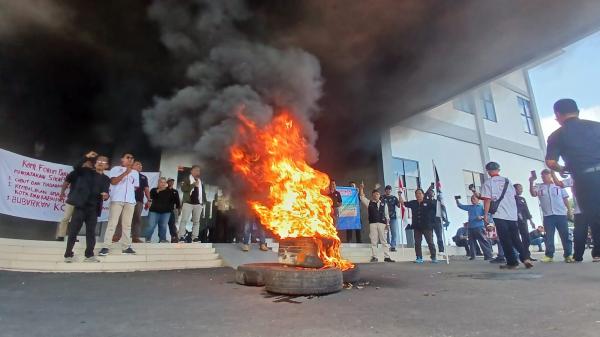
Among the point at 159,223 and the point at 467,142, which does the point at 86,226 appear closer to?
the point at 159,223

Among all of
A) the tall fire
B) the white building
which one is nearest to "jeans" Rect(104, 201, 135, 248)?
the tall fire

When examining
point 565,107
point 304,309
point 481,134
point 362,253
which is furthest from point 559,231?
point 481,134

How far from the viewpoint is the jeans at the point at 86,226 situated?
5.45 m

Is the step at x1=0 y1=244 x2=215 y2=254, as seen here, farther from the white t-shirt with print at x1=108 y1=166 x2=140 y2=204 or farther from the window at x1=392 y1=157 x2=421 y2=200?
the window at x1=392 y1=157 x2=421 y2=200

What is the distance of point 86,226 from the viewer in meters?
5.62

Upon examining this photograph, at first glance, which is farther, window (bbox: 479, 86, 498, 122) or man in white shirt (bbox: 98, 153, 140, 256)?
window (bbox: 479, 86, 498, 122)

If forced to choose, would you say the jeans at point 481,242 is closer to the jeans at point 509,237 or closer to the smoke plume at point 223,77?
the jeans at point 509,237

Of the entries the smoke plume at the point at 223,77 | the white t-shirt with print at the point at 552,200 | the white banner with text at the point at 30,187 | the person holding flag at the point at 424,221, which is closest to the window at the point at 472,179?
the person holding flag at the point at 424,221

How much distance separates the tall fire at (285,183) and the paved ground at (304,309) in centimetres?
133

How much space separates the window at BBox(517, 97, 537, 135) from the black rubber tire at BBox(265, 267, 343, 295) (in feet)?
73.8

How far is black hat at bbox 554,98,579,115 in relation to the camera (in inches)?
156

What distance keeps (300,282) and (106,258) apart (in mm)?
4294

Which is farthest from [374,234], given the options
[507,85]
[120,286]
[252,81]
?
[507,85]

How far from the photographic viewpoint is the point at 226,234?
8289mm
